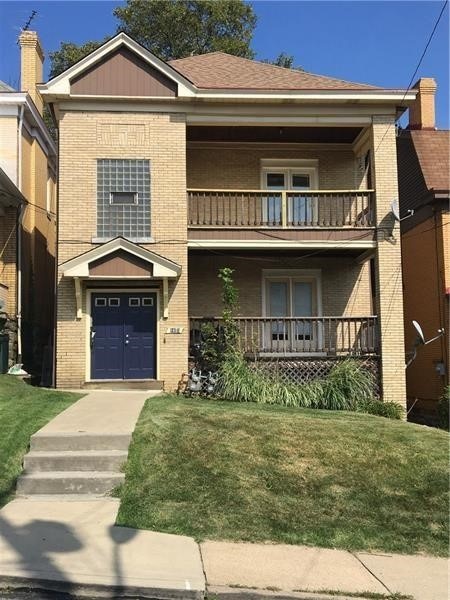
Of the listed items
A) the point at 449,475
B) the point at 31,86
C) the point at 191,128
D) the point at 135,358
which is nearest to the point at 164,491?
the point at 449,475

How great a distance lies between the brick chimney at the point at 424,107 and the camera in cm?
1977

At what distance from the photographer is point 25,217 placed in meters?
16.7

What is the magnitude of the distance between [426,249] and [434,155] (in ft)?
10.1

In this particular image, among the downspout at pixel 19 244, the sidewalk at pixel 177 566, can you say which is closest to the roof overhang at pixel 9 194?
the downspout at pixel 19 244

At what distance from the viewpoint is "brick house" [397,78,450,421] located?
1617 cm

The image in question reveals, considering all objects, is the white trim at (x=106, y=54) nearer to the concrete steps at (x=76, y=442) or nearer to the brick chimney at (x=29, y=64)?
the brick chimney at (x=29, y=64)

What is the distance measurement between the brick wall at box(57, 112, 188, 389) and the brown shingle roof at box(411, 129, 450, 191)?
726 cm

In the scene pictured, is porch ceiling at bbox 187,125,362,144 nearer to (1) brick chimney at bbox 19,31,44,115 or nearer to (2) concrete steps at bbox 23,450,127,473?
(1) brick chimney at bbox 19,31,44,115

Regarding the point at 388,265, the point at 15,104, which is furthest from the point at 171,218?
the point at 15,104

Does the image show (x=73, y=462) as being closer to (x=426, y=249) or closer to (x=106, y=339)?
(x=106, y=339)

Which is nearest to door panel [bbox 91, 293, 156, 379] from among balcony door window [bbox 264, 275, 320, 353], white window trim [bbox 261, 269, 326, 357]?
white window trim [bbox 261, 269, 326, 357]

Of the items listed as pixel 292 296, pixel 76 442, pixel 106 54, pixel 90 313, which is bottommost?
pixel 76 442

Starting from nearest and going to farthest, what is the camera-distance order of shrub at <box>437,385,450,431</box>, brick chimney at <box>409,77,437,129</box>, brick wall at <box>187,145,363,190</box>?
1. shrub at <box>437,385,450,431</box>
2. brick wall at <box>187,145,363,190</box>
3. brick chimney at <box>409,77,437,129</box>

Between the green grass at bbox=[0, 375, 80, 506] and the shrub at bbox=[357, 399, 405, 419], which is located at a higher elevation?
the green grass at bbox=[0, 375, 80, 506]
